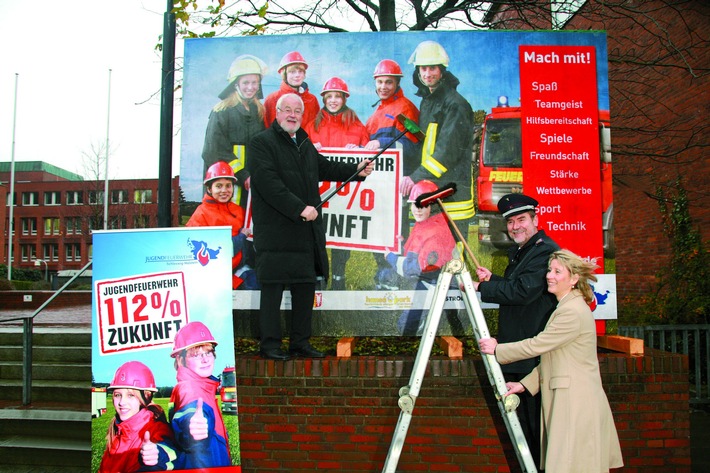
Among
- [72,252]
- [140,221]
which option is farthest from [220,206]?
[72,252]

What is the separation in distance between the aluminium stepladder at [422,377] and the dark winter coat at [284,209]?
1.48 metres

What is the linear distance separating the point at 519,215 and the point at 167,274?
8.06 ft

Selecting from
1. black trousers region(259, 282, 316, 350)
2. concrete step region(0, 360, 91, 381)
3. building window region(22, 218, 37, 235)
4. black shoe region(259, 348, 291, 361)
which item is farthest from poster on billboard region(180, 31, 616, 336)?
building window region(22, 218, 37, 235)

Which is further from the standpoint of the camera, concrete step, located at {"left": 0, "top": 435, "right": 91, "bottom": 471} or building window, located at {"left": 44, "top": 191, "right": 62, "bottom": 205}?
building window, located at {"left": 44, "top": 191, "right": 62, "bottom": 205}

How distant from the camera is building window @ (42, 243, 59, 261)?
2435 inches

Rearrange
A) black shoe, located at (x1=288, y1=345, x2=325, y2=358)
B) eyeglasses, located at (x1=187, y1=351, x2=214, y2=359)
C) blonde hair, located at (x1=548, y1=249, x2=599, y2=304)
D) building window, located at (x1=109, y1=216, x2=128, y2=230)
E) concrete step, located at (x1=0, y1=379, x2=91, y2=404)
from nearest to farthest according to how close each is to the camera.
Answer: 1. blonde hair, located at (x1=548, y1=249, x2=599, y2=304)
2. eyeglasses, located at (x1=187, y1=351, x2=214, y2=359)
3. black shoe, located at (x1=288, y1=345, x2=325, y2=358)
4. concrete step, located at (x1=0, y1=379, x2=91, y2=404)
5. building window, located at (x1=109, y1=216, x2=128, y2=230)

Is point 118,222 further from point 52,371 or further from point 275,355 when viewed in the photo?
point 275,355

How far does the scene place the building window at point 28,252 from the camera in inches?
2476

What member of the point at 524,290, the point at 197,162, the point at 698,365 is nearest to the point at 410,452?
the point at 524,290

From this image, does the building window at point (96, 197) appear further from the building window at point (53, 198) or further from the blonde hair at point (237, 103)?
the building window at point (53, 198)

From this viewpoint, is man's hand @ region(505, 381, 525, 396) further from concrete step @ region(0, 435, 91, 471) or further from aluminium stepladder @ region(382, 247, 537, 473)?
concrete step @ region(0, 435, 91, 471)

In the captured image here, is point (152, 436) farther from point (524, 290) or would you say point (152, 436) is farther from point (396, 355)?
point (524, 290)

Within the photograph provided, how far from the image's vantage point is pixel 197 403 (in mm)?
3908

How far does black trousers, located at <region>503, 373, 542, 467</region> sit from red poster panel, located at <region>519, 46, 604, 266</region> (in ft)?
6.77
